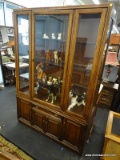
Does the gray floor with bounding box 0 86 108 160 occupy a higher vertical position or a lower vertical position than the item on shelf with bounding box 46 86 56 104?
lower

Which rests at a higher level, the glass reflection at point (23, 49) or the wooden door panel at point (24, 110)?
the glass reflection at point (23, 49)

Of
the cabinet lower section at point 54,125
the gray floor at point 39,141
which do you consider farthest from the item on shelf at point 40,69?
the gray floor at point 39,141

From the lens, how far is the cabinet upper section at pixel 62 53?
1.34 metres

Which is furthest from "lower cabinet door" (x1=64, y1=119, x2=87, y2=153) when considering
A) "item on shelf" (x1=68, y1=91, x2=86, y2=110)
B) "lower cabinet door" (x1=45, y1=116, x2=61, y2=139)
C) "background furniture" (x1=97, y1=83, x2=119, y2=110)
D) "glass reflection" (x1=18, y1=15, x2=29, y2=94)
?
"background furniture" (x1=97, y1=83, x2=119, y2=110)

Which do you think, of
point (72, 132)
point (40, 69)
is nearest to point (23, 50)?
point (40, 69)

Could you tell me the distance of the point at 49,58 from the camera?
1944 millimetres

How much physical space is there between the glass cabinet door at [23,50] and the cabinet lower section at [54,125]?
0.31 m

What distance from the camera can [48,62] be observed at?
77.5 inches

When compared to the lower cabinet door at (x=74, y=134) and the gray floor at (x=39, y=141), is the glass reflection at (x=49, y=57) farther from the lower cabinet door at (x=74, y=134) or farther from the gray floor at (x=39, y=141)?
the gray floor at (x=39, y=141)

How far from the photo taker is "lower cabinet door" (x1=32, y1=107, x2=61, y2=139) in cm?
189

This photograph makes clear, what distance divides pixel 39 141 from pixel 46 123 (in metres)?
0.34

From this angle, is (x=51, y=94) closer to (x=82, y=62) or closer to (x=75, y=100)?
(x=75, y=100)

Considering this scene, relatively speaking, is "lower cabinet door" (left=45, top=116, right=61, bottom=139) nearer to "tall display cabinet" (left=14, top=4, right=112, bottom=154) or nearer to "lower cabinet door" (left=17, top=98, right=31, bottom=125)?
"tall display cabinet" (left=14, top=4, right=112, bottom=154)

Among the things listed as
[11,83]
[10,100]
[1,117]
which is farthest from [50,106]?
[11,83]
